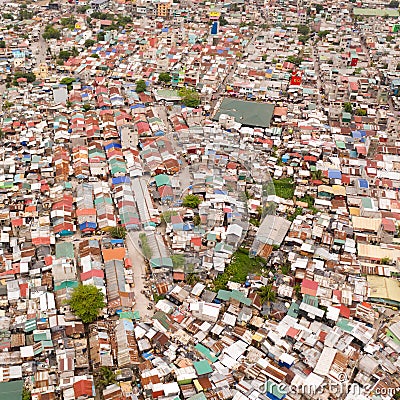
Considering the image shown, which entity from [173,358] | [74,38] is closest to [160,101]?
[74,38]

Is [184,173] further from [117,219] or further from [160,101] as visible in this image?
[160,101]

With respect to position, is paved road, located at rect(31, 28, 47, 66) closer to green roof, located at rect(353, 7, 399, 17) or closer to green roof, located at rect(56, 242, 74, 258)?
green roof, located at rect(56, 242, 74, 258)

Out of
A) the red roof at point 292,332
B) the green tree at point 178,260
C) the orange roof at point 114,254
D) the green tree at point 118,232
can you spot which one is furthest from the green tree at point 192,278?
the red roof at point 292,332

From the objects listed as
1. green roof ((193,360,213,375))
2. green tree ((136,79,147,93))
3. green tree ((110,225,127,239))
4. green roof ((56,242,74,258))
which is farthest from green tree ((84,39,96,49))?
green roof ((193,360,213,375))

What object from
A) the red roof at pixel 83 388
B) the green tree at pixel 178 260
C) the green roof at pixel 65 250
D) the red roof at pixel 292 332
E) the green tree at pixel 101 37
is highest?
the green tree at pixel 101 37

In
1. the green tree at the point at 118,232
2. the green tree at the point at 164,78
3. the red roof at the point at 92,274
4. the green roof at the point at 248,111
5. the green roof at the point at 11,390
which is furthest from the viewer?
the green tree at the point at 164,78

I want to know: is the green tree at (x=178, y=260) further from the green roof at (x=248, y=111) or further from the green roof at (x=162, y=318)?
the green roof at (x=248, y=111)

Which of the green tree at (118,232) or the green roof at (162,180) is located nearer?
the green tree at (118,232)
